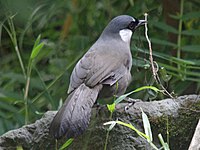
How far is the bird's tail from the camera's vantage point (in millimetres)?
2725

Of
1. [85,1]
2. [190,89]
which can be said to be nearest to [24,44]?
[85,1]

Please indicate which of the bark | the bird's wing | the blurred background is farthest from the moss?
the bird's wing

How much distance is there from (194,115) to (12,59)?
3.30 metres

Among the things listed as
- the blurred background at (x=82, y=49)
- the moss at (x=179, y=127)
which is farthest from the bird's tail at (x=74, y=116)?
the blurred background at (x=82, y=49)

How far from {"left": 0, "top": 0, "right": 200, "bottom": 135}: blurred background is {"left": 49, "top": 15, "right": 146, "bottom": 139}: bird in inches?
5.7

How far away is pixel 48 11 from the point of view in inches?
179

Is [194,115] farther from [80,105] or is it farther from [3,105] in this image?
[3,105]

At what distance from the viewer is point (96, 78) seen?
317 cm

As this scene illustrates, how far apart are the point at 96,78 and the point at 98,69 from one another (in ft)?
0.30

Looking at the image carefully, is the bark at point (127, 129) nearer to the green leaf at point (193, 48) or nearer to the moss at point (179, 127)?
the moss at point (179, 127)

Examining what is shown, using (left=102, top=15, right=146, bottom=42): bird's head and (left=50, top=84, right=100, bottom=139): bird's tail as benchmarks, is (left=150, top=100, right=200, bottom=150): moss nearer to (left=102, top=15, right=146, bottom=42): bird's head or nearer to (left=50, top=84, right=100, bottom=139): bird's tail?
(left=50, top=84, right=100, bottom=139): bird's tail

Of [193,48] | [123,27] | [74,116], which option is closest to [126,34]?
[123,27]

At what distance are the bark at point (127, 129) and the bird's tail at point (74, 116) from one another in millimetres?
118

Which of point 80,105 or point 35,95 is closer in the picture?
point 80,105
